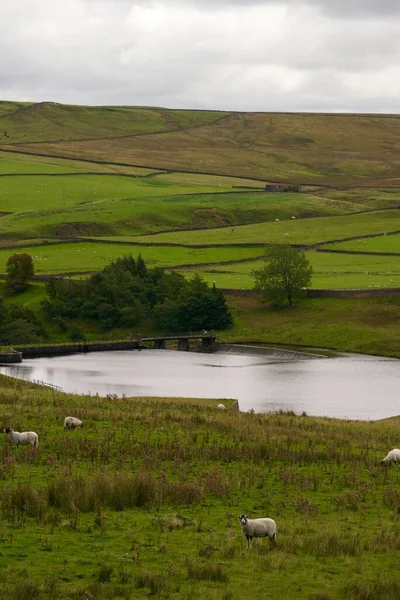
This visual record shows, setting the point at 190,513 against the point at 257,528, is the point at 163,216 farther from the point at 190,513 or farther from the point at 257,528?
the point at 257,528

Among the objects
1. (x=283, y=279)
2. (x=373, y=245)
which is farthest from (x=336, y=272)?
(x=373, y=245)

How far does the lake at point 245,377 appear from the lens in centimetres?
7269

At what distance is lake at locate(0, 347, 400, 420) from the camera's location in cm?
7269

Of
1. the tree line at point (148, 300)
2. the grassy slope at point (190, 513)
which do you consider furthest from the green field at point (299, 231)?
the grassy slope at point (190, 513)

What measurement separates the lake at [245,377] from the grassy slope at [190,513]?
3218 cm

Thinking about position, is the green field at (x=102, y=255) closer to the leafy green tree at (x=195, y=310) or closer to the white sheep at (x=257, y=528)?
the leafy green tree at (x=195, y=310)

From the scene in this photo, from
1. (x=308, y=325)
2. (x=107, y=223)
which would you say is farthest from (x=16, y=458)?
(x=107, y=223)

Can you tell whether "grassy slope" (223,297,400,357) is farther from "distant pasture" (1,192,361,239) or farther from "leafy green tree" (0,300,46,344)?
"distant pasture" (1,192,361,239)

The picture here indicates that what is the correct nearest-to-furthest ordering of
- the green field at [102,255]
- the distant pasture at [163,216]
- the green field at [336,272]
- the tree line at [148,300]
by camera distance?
the tree line at [148,300] → the green field at [336,272] → the green field at [102,255] → the distant pasture at [163,216]

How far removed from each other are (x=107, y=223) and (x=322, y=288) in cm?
6081

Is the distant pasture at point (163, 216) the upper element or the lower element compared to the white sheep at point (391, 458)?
upper

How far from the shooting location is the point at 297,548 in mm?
21438

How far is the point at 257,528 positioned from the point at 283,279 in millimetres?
93384

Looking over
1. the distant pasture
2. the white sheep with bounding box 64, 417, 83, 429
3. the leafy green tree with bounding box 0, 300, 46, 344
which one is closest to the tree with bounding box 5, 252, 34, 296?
the leafy green tree with bounding box 0, 300, 46, 344
